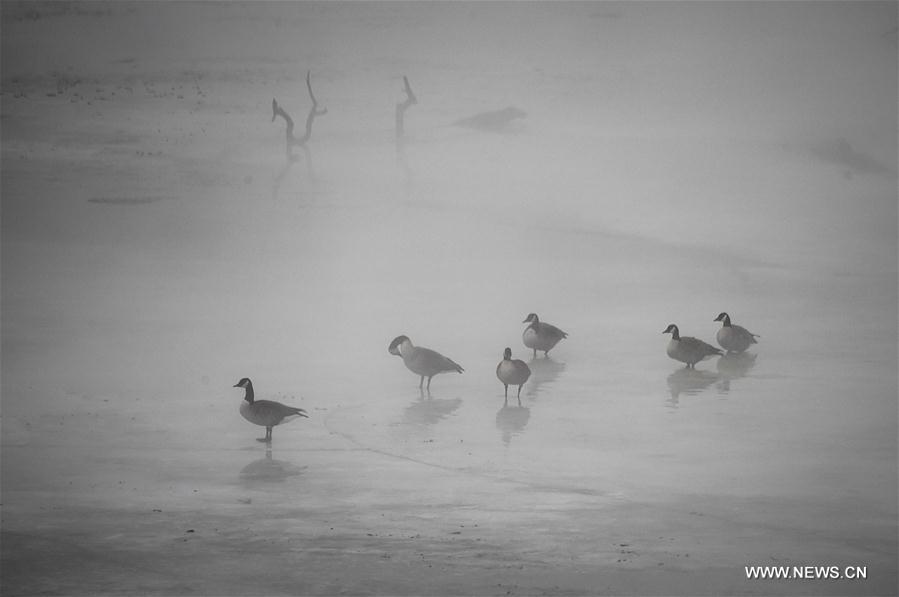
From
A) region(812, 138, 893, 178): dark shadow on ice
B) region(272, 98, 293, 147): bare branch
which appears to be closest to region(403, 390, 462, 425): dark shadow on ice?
region(272, 98, 293, 147): bare branch

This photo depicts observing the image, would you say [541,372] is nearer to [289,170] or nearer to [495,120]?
[289,170]

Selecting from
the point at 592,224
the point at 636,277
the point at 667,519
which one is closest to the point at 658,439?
the point at 667,519

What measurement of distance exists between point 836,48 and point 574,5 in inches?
495

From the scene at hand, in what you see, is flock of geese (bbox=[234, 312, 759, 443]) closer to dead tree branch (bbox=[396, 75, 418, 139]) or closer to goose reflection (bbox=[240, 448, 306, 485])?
goose reflection (bbox=[240, 448, 306, 485])

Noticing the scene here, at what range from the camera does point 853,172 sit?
37.6 metres

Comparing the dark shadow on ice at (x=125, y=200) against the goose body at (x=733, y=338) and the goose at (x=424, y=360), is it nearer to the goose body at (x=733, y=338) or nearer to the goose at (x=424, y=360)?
the goose at (x=424, y=360)

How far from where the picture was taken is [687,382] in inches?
613

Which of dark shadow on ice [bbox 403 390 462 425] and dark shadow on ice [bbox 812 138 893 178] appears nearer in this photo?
dark shadow on ice [bbox 403 390 462 425]

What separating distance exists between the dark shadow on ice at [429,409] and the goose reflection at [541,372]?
44.3 inches

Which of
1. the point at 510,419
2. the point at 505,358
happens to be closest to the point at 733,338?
the point at 505,358

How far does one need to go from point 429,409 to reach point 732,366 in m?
4.99

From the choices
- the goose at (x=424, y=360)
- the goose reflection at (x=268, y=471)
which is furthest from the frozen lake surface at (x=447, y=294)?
the goose at (x=424, y=360)

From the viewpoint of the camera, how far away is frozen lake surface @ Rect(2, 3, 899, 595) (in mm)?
9352

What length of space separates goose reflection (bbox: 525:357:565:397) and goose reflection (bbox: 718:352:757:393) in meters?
2.25
